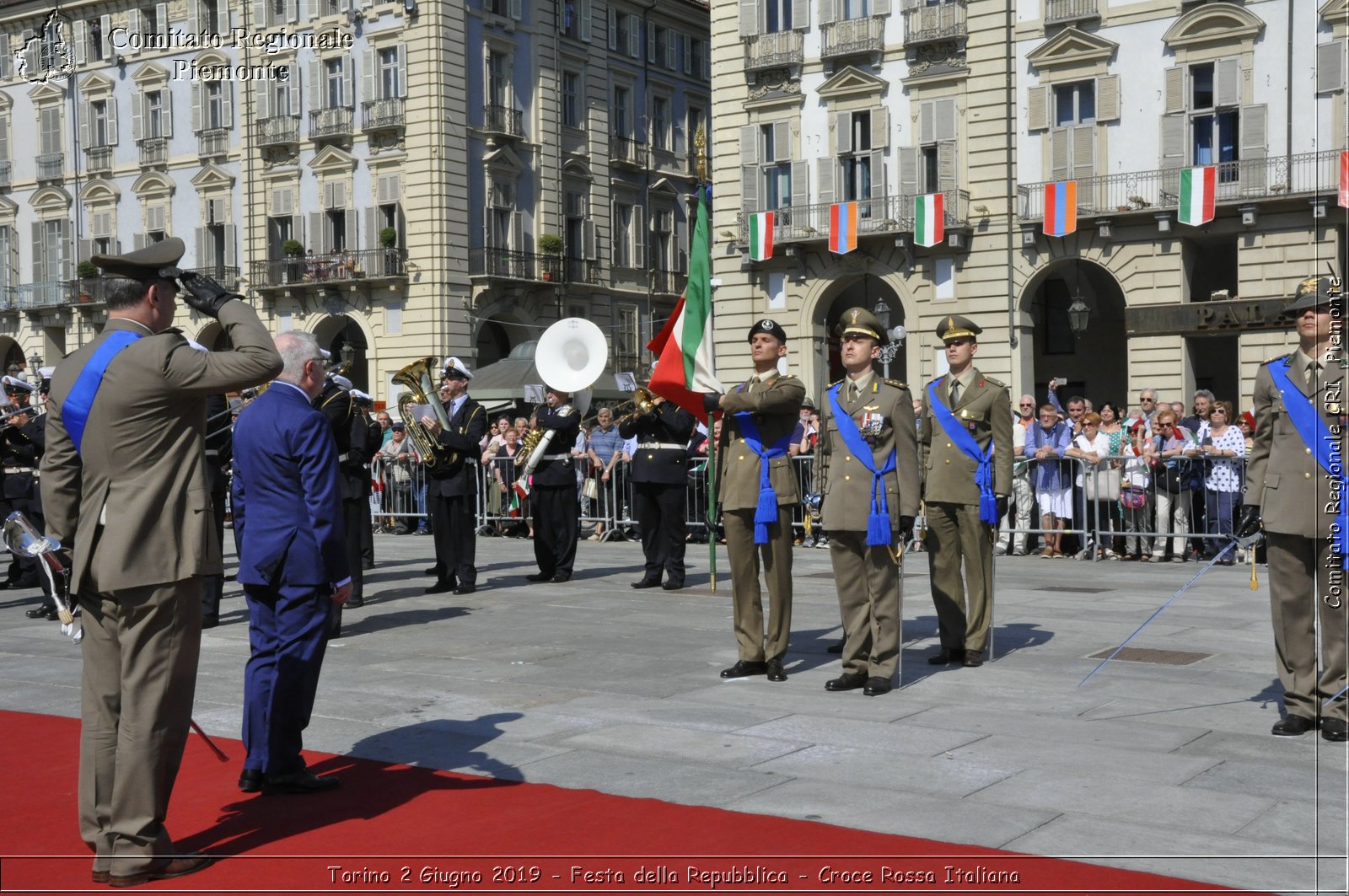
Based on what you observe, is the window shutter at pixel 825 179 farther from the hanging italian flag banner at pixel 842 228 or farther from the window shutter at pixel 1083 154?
the window shutter at pixel 1083 154

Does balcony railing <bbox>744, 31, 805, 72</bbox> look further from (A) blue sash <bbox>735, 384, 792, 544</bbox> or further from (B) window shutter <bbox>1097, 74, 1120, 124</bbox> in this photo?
(A) blue sash <bbox>735, 384, 792, 544</bbox>

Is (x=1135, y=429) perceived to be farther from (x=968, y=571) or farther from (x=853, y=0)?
(x=853, y=0)

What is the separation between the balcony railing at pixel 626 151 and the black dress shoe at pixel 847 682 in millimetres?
37902

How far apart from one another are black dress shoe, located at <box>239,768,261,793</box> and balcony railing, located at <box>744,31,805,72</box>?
28.9m

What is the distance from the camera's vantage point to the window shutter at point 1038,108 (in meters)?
29.8

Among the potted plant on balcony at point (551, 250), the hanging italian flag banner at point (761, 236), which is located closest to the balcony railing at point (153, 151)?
the potted plant on balcony at point (551, 250)

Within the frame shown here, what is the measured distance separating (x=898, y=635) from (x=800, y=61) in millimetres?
26535

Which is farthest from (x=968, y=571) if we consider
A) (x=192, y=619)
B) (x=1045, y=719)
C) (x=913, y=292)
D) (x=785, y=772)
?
(x=913, y=292)

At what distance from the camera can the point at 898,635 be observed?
8383mm

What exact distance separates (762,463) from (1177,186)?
2197 cm

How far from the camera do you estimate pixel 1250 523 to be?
733 centimetres

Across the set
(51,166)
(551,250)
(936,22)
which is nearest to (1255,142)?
(936,22)

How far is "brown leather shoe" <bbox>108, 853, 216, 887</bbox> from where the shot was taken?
5.11 metres

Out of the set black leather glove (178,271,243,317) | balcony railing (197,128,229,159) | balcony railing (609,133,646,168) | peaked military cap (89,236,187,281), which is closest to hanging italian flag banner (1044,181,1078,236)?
balcony railing (609,133,646,168)
